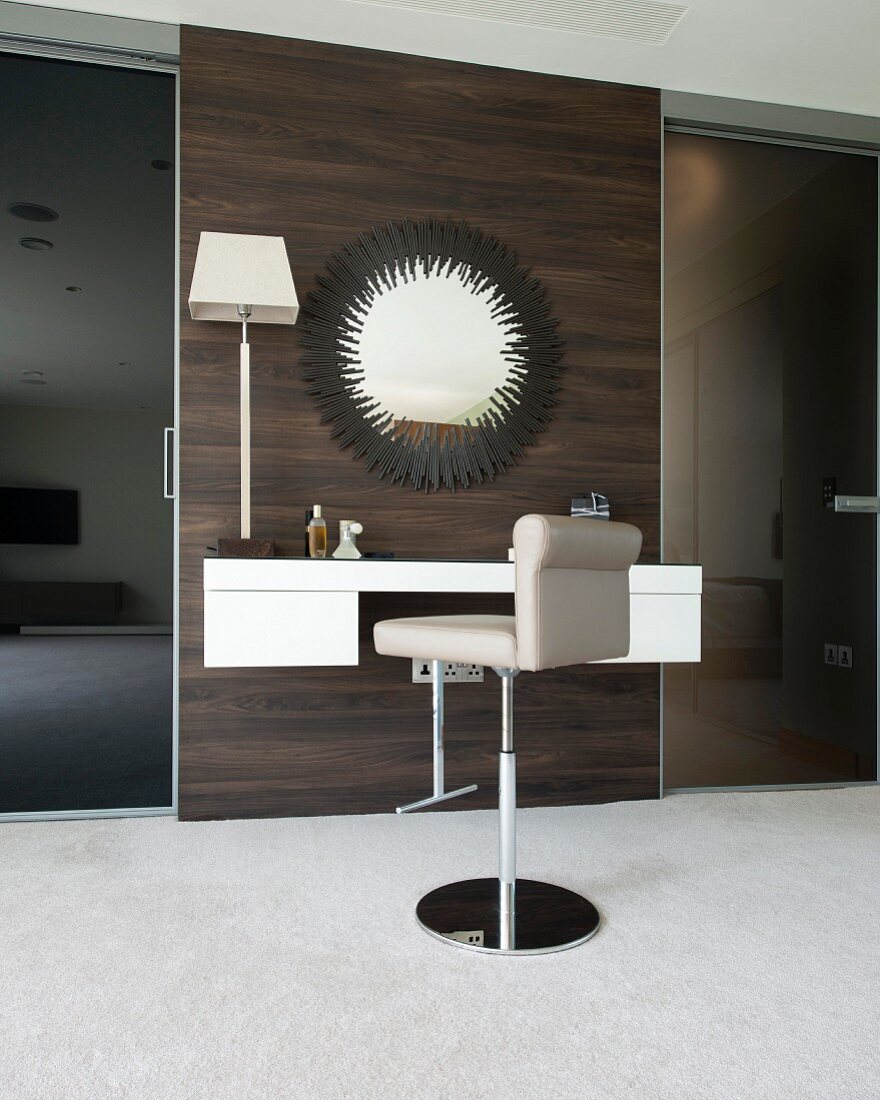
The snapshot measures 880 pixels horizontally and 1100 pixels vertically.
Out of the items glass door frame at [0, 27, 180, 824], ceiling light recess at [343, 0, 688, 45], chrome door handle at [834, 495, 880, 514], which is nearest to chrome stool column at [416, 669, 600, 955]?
glass door frame at [0, 27, 180, 824]

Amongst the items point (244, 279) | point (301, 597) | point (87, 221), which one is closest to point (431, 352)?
point (244, 279)

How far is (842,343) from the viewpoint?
3314 mm

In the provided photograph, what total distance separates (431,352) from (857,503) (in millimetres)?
1773

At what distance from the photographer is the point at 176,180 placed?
9.23 feet

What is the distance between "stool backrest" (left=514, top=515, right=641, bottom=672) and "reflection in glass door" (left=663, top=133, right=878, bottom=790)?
1.29 meters

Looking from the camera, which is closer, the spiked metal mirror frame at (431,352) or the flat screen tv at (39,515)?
the flat screen tv at (39,515)

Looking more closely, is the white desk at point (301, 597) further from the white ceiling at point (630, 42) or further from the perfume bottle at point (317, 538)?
the white ceiling at point (630, 42)

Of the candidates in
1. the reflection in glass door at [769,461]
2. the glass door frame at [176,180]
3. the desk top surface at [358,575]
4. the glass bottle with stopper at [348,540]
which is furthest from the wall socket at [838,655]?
the glass door frame at [176,180]

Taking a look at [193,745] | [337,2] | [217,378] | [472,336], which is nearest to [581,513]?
[472,336]

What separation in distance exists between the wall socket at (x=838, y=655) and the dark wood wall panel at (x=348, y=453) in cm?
78

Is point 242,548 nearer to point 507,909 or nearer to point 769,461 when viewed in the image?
point 507,909

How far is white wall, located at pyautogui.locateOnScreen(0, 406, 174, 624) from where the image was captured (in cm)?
281

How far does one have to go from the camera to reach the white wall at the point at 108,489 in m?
2.81

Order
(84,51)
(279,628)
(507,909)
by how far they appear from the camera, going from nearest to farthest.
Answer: (507,909) < (279,628) < (84,51)
